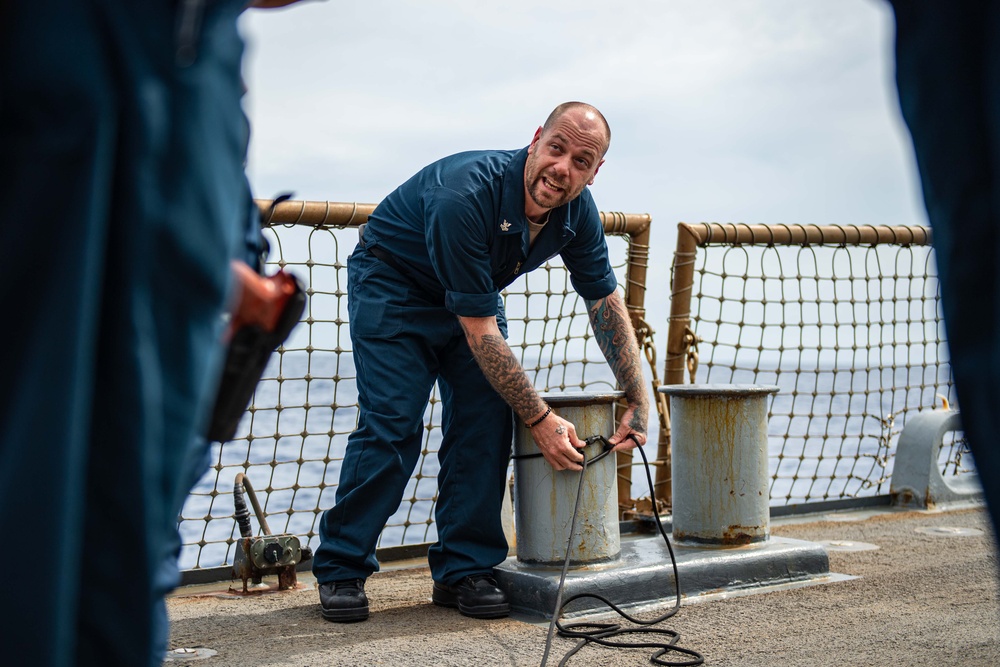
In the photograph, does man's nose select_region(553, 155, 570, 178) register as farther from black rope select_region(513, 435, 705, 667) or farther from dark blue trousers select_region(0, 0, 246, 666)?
dark blue trousers select_region(0, 0, 246, 666)

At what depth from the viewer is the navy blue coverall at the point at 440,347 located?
2.79 meters

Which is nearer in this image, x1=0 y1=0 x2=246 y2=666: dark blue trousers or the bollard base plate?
x1=0 y1=0 x2=246 y2=666: dark blue trousers

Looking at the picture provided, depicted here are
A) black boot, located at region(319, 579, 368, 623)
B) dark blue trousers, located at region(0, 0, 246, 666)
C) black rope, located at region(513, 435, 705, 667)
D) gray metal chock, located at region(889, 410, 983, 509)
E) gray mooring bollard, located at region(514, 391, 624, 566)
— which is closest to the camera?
dark blue trousers, located at region(0, 0, 246, 666)

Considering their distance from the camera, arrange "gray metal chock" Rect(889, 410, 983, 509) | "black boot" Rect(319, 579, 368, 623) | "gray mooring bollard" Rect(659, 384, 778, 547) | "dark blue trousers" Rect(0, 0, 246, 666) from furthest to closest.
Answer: "gray metal chock" Rect(889, 410, 983, 509) < "gray mooring bollard" Rect(659, 384, 778, 547) < "black boot" Rect(319, 579, 368, 623) < "dark blue trousers" Rect(0, 0, 246, 666)

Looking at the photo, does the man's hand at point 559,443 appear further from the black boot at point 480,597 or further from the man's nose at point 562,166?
the man's nose at point 562,166

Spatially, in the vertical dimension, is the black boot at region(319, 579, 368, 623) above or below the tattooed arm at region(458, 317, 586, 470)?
below

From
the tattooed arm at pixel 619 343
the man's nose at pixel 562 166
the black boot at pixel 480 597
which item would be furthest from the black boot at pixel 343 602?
the man's nose at pixel 562 166

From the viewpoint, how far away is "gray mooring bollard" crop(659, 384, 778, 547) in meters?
3.17

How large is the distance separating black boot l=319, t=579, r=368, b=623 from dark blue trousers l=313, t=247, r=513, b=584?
0.11ft

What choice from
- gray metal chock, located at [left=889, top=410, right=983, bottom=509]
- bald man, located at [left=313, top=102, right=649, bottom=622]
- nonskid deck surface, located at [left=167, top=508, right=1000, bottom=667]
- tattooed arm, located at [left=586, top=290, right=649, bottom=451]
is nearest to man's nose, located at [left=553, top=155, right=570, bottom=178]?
bald man, located at [left=313, top=102, right=649, bottom=622]

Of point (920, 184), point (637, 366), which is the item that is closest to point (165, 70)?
point (920, 184)

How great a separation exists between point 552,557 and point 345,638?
654 millimetres

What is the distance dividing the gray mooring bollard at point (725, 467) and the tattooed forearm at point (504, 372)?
2.12ft

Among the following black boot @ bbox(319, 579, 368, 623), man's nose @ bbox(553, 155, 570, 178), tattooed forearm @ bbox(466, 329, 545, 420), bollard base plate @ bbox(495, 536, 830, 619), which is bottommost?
black boot @ bbox(319, 579, 368, 623)
